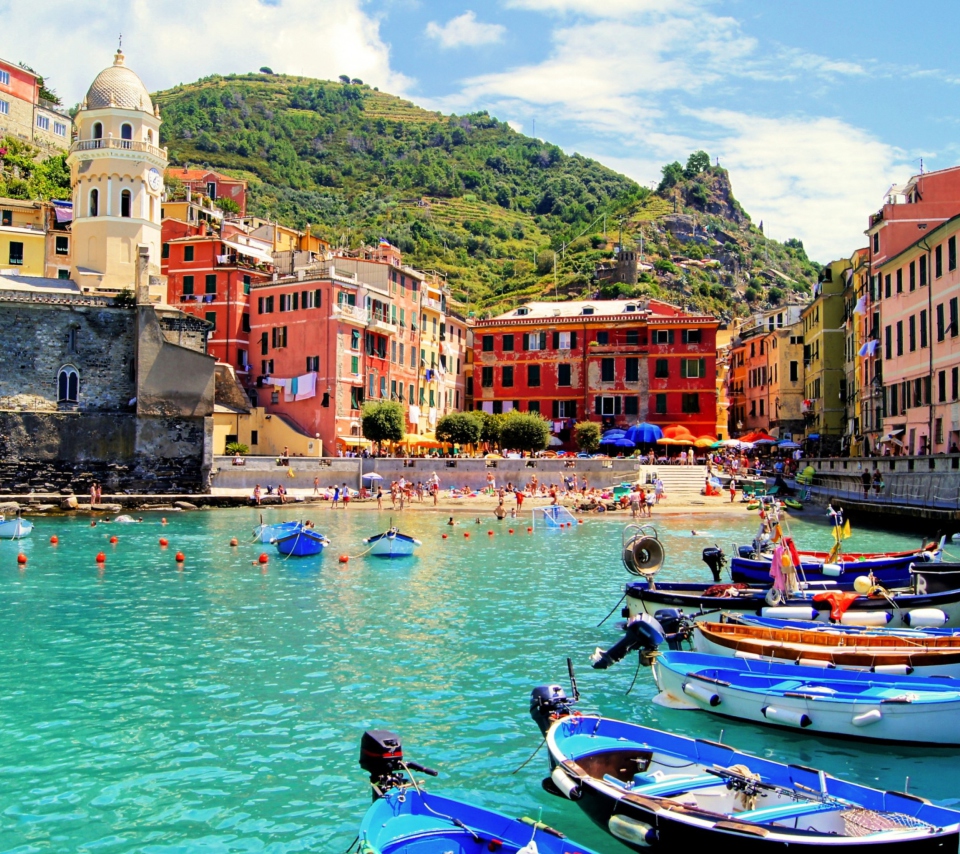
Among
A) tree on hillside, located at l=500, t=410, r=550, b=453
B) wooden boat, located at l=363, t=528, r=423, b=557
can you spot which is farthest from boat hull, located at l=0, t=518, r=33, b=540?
tree on hillside, located at l=500, t=410, r=550, b=453

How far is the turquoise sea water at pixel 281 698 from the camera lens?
10.5 metres

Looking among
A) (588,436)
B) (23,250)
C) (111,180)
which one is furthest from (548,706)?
(23,250)

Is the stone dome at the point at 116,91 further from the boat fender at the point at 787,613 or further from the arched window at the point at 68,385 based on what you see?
the boat fender at the point at 787,613

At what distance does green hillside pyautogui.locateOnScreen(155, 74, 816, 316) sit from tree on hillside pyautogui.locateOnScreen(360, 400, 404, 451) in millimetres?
44535

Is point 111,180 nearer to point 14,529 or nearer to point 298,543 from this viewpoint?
point 14,529

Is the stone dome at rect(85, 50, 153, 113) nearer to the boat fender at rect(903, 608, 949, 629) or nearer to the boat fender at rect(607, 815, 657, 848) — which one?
the boat fender at rect(903, 608, 949, 629)

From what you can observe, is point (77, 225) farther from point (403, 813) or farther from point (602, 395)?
point (403, 813)

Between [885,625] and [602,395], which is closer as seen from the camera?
[885,625]

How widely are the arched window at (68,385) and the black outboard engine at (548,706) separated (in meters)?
47.9

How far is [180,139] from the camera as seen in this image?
6693 inches

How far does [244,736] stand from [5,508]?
39.9m

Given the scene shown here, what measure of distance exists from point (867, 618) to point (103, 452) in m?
45.2

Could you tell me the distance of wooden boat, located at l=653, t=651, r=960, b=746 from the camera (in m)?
12.1

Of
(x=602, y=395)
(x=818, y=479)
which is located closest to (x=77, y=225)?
(x=602, y=395)
